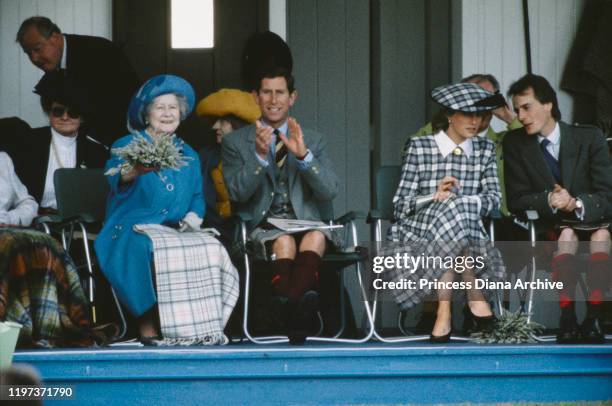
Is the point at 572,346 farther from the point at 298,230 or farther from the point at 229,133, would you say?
the point at 229,133

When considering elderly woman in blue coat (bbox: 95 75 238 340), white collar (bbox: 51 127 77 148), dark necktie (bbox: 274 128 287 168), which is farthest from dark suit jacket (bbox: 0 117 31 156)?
dark necktie (bbox: 274 128 287 168)

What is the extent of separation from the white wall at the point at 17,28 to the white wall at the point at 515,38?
7.10 ft

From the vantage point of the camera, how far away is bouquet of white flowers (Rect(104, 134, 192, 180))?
4.71 m

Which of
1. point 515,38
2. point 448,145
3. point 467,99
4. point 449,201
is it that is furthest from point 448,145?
point 515,38

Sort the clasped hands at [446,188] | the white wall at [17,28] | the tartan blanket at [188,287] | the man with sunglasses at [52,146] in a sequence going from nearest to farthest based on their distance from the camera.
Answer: the tartan blanket at [188,287] → the clasped hands at [446,188] → the man with sunglasses at [52,146] → the white wall at [17,28]

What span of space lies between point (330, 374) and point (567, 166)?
5.96ft

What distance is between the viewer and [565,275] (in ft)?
16.7

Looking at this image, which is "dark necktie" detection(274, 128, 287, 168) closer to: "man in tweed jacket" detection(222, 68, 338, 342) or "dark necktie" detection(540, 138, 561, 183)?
"man in tweed jacket" detection(222, 68, 338, 342)

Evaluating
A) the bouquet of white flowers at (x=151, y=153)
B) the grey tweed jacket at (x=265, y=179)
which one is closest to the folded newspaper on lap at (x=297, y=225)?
the grey tweed jacket at (x=265, y=179)

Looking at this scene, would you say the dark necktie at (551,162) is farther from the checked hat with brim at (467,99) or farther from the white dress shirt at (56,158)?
the white dress shirt at (56,158)

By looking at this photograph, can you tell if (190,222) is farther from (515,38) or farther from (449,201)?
(515,38)

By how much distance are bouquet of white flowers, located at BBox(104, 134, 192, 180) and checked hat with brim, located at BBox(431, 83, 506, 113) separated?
1350mm

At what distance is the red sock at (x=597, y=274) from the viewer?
5.02 metres

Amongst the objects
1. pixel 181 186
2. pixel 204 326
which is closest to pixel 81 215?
pixel 181 186
